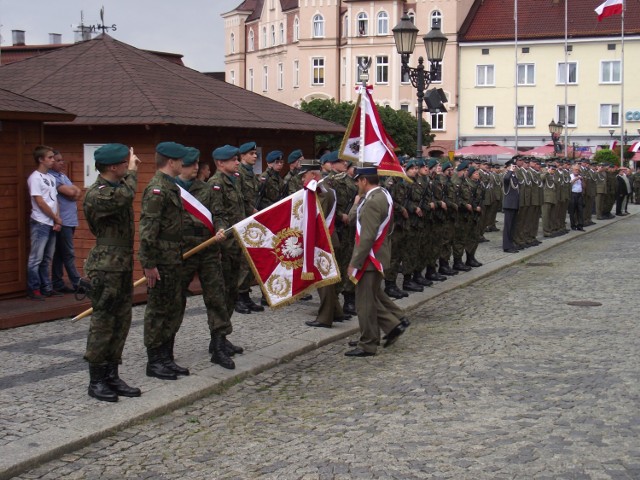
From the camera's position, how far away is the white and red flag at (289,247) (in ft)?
31.2

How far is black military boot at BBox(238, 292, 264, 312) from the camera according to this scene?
39.7 ft

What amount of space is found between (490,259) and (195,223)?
466 inches

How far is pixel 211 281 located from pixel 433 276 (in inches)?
297

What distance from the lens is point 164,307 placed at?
8109mm

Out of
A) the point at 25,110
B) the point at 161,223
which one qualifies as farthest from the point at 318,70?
the point at 161,223

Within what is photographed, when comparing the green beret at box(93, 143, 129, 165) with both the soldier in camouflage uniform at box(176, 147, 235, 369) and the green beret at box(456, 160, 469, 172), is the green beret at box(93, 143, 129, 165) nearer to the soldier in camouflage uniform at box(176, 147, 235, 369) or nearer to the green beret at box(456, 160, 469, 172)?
the soldier in camouflage uniform at box(176, 147, 235, 369)

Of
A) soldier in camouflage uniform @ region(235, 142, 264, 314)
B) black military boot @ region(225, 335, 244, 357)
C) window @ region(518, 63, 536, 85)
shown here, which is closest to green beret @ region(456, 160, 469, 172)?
soldier in camouflage uniform @ region(235, 142, 264, 314)

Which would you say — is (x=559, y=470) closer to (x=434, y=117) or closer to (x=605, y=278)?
(x=605, y=278)

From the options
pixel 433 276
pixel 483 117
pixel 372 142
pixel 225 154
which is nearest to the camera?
pixel 225 154

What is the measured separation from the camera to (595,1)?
6900 cm

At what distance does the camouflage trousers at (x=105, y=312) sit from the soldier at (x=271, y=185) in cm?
513

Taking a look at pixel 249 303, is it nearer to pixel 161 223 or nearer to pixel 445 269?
pixel 161 223

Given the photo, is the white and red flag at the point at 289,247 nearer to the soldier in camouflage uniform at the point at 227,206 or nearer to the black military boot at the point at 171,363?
the soldier in camouflage uniform at the point at 227,206

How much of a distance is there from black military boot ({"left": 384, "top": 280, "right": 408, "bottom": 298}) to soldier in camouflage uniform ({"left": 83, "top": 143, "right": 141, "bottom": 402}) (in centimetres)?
656
